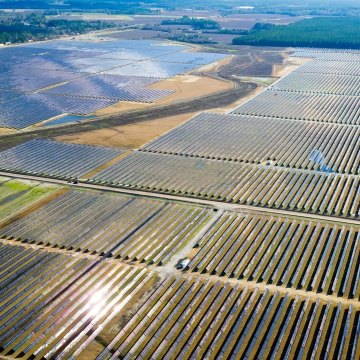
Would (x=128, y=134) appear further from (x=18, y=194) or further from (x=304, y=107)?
(x=304, y=107)

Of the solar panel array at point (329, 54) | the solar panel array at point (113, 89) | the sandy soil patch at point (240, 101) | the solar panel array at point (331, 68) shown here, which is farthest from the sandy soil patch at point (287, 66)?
the solar panel array at point (113, 89)

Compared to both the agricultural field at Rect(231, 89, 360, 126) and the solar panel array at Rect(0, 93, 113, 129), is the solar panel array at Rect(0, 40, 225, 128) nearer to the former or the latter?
the solar panel array at Rect(0, 93, 113, 129)

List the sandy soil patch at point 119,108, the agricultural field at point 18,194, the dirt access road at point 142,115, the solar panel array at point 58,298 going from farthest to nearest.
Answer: the sandy soil patch at point 119,108, the dirt access road at point 142,115, the agricultural field at point 18,194, the solar panel array at point 58,298

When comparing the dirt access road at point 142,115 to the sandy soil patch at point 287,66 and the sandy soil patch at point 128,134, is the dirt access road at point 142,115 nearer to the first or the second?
the sandy soil patch at point 128,134

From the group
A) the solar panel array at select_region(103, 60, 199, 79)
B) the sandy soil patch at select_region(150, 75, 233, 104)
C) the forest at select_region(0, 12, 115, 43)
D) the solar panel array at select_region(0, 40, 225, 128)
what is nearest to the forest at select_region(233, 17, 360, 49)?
the solar panel array at select_region(0, 40, 225, 128)

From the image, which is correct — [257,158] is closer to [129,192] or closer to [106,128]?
[129,192]

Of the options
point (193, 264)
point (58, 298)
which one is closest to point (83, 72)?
point (193, 264)
